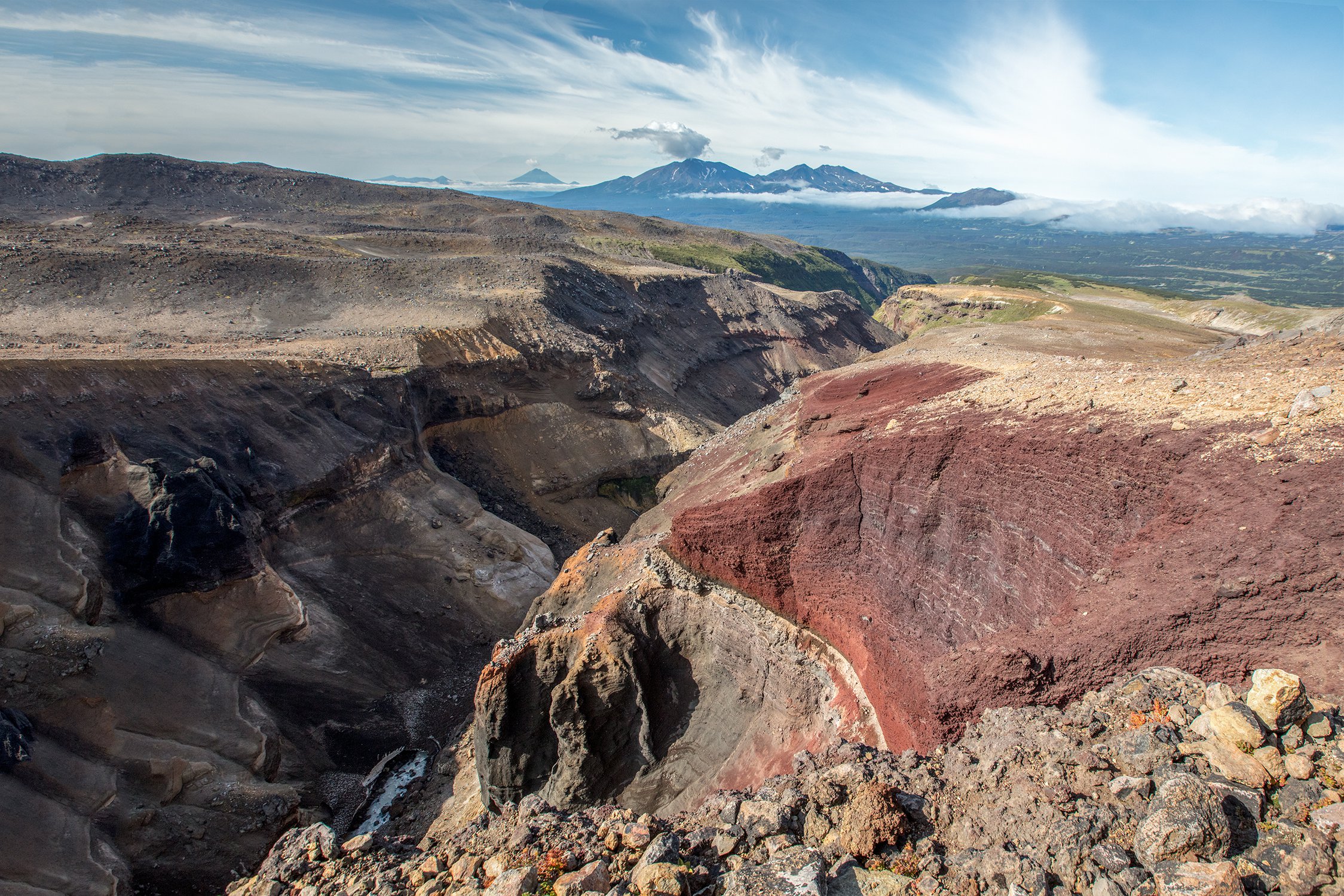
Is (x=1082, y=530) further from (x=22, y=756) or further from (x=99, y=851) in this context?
(x=22, y=756)

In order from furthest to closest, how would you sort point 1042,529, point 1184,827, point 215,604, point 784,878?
point 215,604, point 1042,529, point 784,878, point 1184,827

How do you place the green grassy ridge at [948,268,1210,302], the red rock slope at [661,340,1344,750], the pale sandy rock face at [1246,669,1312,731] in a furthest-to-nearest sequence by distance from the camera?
Answer: the green grassy ridge at [948,268,1210,302]
the red rock slope at [661,340,1344,750]
the pale sandy rock face at [1246,669,1312,731]

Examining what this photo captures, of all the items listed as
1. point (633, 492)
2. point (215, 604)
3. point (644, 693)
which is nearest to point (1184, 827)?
point (644, 693)

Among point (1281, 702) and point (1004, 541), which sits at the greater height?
point (1281, 702)

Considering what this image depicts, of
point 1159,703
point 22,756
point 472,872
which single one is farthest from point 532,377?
point 1159,703

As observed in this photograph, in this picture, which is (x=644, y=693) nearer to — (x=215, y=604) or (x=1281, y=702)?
(x=1281, y=702)

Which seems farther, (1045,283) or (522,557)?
(1045,283)

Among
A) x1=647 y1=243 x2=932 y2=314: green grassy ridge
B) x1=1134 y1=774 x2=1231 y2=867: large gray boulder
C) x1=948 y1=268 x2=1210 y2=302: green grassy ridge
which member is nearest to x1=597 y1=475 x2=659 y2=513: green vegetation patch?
x1=1134 y1=774 x2=1231 y2=867: large gray boulder

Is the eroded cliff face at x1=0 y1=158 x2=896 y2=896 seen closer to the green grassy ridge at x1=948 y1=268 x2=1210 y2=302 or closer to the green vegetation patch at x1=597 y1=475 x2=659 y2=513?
the green vegetation patch at x1=597 y1=475 x2=659 y2=513
